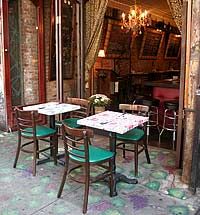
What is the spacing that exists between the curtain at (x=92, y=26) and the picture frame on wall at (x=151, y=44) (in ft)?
13.7

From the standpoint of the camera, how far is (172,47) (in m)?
11.4

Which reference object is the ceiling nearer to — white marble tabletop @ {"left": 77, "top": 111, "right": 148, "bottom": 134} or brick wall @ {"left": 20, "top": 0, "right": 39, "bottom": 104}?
brick wall @ {"left": 20, "top": 0, "right": 39, "bottom": 104}

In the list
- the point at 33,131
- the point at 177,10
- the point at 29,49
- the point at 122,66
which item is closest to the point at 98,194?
the point at 33,131

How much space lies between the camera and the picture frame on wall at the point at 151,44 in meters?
9.51

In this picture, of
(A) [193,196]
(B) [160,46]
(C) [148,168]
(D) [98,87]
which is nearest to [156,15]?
(B) [160,46]

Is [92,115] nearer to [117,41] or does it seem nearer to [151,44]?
[117,41]

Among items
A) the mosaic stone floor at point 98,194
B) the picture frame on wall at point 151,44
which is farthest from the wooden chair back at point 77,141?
the picture frame on wall at point 151,44

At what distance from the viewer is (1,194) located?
304cm

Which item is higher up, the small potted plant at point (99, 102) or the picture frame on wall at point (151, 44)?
the picture frame on wall at point (151, 44)

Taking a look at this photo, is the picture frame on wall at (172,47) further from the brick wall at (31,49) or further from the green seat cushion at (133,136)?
the green seat cushion at (133,136)

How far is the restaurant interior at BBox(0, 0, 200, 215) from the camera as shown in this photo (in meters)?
2.91

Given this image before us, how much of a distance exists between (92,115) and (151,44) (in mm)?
6640

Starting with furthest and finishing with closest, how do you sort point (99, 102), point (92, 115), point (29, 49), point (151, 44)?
point (151, 44)
point (29, 49)
point (99, 102)
point (92, 115)

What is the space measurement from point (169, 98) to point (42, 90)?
8.50 ft
